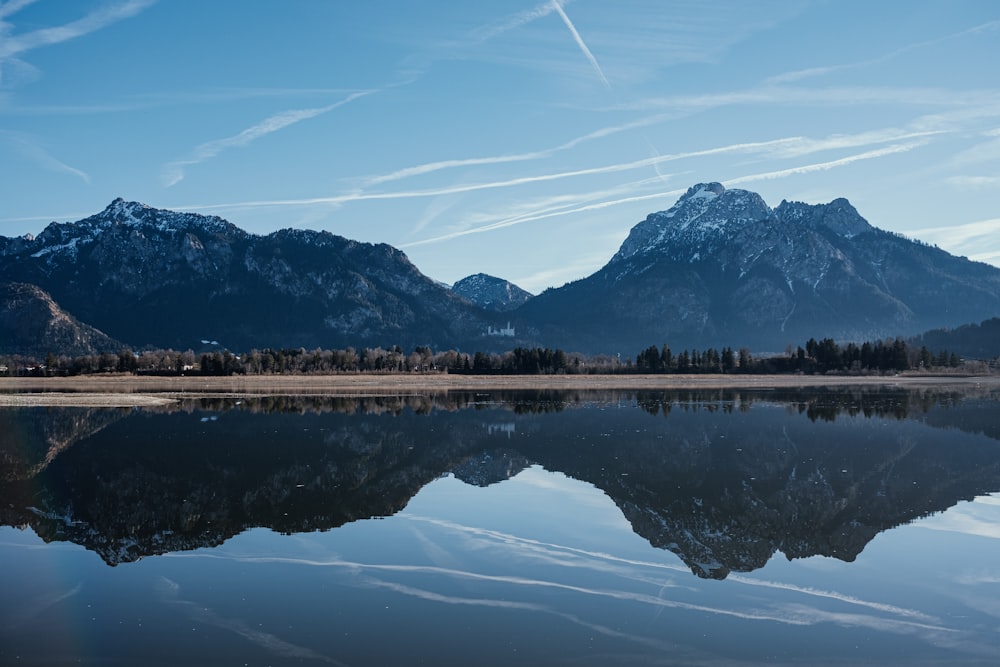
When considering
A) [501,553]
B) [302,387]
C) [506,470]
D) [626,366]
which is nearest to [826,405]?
[506,470]

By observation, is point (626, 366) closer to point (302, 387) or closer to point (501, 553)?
point (302, 387)

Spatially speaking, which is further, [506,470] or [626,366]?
[626,366]

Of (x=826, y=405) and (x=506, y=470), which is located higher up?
(x=826, y=405)

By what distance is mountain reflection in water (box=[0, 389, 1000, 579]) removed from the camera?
2214 cm

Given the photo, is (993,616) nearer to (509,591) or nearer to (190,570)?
(509,591)

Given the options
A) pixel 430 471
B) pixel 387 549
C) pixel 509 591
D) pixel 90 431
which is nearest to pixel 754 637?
pixel 509 591

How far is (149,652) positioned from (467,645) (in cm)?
511

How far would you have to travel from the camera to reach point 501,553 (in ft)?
65.1

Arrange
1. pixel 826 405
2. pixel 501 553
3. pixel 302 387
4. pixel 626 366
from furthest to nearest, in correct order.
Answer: pixel 626 366, pixel 302 387, pixel 826 405, pixel 501 553

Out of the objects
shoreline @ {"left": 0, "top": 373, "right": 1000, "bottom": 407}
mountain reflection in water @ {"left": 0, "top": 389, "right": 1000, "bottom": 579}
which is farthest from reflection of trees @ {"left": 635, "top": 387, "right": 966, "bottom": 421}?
shoreline @ {"left": 0, "top": 373, "right": 1000, "bottom": 407}

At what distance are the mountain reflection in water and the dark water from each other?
168mm

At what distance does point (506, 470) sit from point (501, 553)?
14.3m

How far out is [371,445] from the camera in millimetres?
41562

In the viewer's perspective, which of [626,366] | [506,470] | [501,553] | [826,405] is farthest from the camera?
[626,366]
